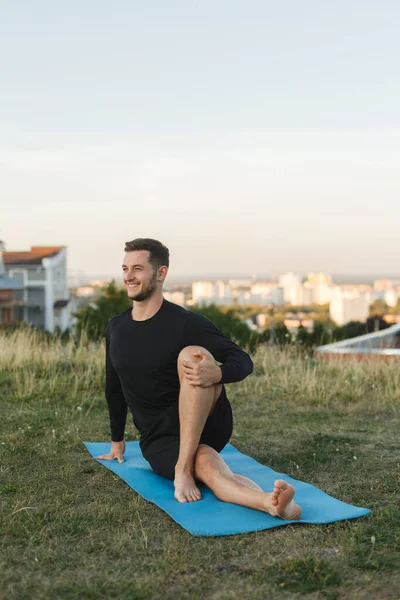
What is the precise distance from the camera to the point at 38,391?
645cm

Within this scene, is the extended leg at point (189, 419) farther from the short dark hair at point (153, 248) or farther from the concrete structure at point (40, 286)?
the concrete structure at point (40, 286)

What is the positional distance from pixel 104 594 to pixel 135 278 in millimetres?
1538

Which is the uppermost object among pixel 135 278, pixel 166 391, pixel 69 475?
pixel 135 278

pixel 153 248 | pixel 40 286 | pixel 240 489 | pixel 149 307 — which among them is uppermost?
pixel 153 248

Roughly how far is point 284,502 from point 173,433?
799 mm

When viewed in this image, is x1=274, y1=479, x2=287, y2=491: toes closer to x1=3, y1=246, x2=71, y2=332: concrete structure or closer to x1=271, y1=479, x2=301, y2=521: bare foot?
x1=271, y1=479, x2=301, y2=521: bare foot

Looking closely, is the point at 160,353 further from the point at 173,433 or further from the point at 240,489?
the point at 240,489

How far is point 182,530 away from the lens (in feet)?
9.60

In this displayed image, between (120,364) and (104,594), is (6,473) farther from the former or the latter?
(104,594)

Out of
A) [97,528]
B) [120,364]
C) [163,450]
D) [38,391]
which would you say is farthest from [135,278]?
[38,391]

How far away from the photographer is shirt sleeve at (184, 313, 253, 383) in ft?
10.8

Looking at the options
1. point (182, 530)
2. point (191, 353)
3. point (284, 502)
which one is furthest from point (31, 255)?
point (284, 502)

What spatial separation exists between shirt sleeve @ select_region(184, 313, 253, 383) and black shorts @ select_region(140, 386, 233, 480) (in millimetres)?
193

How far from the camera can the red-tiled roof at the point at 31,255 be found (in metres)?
40.0
